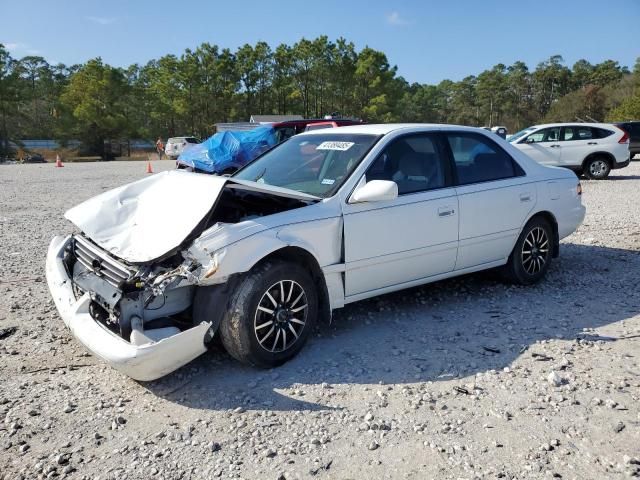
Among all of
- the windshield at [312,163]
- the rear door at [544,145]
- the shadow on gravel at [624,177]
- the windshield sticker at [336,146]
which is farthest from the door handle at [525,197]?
the shadow on gravel at [624,177]

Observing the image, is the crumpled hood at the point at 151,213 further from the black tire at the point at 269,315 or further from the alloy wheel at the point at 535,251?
the alloy wheel at the point at 535,251

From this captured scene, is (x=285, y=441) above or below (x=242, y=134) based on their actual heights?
below

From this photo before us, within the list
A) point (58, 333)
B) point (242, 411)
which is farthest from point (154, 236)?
point (58, 333)

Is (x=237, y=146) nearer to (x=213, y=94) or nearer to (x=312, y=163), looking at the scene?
(x=312, y=163)

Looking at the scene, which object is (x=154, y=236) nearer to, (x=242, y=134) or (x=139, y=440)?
A: (x=139, y=440)

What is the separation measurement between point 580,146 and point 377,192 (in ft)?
46.7

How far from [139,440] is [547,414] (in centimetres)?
→ 235

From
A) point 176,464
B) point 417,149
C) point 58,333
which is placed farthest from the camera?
point 417,149

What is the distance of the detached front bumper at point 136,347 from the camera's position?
10.5 ft

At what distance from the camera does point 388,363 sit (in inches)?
154

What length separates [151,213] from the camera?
12.8ft

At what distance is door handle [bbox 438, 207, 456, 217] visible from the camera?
468cm

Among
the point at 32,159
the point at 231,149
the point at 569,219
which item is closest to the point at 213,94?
the point at 32,159

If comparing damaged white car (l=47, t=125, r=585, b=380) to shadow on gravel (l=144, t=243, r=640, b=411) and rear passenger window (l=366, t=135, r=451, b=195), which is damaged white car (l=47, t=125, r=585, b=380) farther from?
shadow on gravel (l=144, t=243, r=640, b=411)
